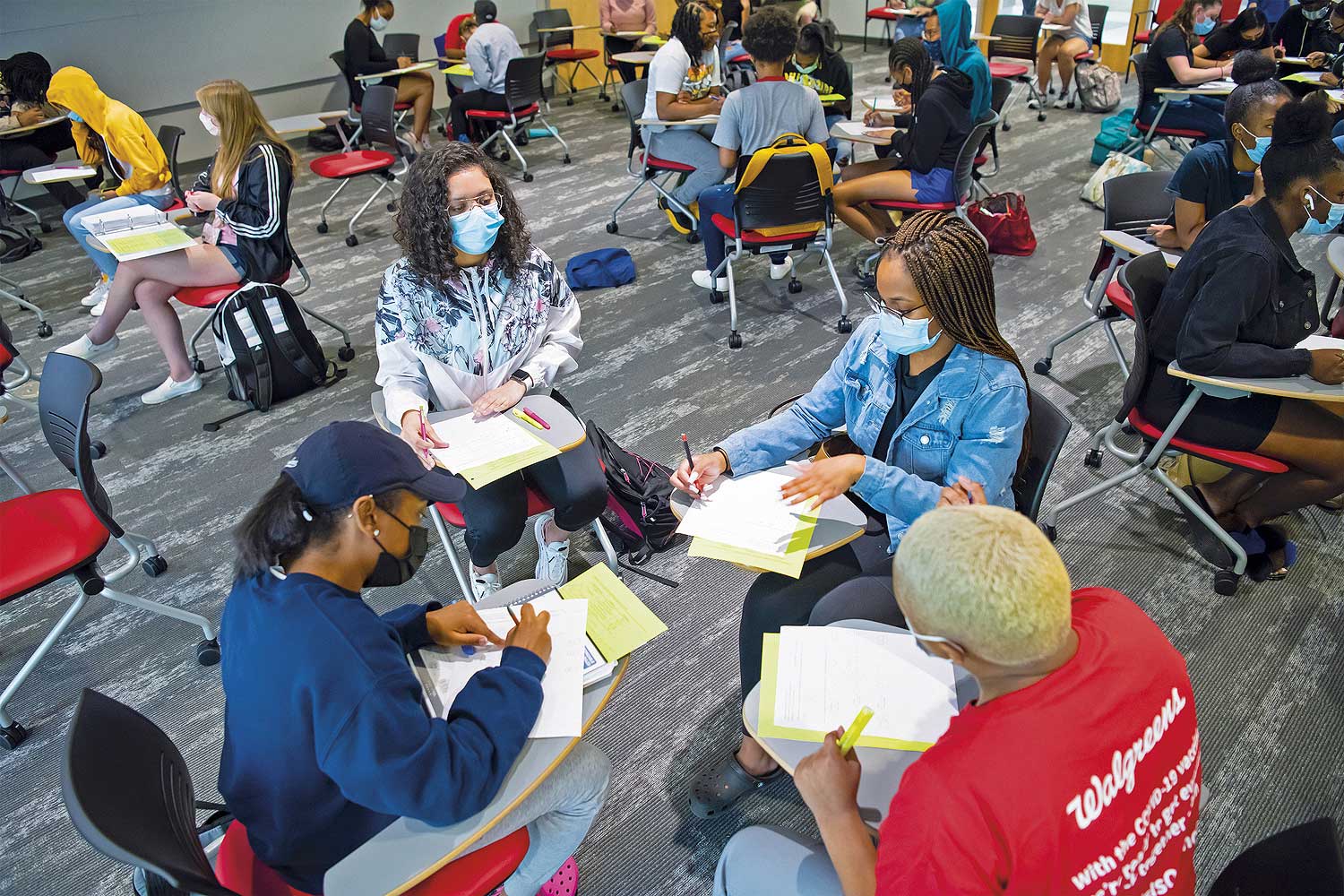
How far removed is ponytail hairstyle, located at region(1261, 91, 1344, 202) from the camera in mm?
2436

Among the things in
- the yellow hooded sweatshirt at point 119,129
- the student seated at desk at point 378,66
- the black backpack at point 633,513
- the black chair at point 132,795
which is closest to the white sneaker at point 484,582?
the black backpack at point 633,513

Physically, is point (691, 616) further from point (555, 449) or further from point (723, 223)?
Result: point (723, 223)

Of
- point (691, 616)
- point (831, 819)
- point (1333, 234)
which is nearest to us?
point (831, 819)

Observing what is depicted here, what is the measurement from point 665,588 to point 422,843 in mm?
1645

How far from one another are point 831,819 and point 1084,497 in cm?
211

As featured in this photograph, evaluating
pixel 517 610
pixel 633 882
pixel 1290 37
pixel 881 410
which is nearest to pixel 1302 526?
pixel 881 410

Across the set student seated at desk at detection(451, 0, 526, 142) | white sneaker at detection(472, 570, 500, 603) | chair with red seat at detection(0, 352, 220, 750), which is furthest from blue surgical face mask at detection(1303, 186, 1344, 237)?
student seated at desk at detection(451, 0, 526, 142)

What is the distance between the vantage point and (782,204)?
161 inches

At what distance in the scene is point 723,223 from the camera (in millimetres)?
4426

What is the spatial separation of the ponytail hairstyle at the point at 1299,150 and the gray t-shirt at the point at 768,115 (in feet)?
7.35

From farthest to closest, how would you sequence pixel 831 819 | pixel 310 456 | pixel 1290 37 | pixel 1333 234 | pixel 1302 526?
pixel 1290 37 → pixel 1333 234 → pixel 1302 526 → pixel 310 456 → pixel 831 819

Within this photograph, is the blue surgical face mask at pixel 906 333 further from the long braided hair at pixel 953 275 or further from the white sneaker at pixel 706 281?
the white sneaker at pixel 706 281

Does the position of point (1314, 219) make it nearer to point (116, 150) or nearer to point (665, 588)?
point (665, 588)

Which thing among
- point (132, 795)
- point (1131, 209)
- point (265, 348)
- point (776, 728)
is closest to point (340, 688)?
point (132, 795)
